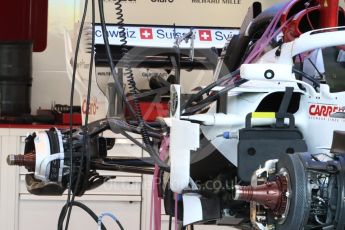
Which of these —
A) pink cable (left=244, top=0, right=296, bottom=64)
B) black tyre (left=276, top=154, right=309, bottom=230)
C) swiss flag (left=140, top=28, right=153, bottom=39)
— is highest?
swiss flag (left=140, top=28, right=153, bottom=39)

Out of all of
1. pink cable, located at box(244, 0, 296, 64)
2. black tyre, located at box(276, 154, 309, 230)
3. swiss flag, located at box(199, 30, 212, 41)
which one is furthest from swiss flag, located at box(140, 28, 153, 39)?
black tyre, located at box(276, 154, 309, 230)

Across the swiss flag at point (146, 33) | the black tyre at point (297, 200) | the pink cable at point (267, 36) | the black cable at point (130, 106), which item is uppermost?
the swiss flag at point (146, 33)

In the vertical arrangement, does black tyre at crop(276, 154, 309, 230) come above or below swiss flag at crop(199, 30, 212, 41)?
below

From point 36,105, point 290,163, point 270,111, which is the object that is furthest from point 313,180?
point 36,105

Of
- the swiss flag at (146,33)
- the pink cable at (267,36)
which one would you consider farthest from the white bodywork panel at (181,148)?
the swiss flag at (146,33)

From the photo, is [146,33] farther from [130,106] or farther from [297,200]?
[297,200]

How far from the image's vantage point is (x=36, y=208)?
389cm

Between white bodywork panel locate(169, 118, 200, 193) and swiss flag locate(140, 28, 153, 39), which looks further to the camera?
swiss flag locate(140, 28, 153, 39)

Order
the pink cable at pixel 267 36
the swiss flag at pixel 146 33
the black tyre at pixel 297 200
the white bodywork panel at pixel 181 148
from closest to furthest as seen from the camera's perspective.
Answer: the black tyre at pixel 297 200 → the white bodywork panel at pixel 181 148 → the pink cable at pixel 267 36 → the swiss flag at pixel 146 33

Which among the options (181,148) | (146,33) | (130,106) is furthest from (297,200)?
(146,33)

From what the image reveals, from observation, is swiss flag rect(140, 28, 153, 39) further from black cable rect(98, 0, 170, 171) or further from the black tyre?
the black tyre

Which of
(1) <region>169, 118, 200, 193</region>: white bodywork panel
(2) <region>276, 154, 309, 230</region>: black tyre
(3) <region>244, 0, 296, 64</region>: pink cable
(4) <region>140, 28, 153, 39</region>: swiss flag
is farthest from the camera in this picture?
(4) <region>140, 28, 153, 39</region>: swiss flag

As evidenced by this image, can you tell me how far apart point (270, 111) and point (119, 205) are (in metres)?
2.31

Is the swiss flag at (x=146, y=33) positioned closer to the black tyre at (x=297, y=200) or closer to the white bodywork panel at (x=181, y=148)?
the white bodywork panel at (x=181, y=148)
